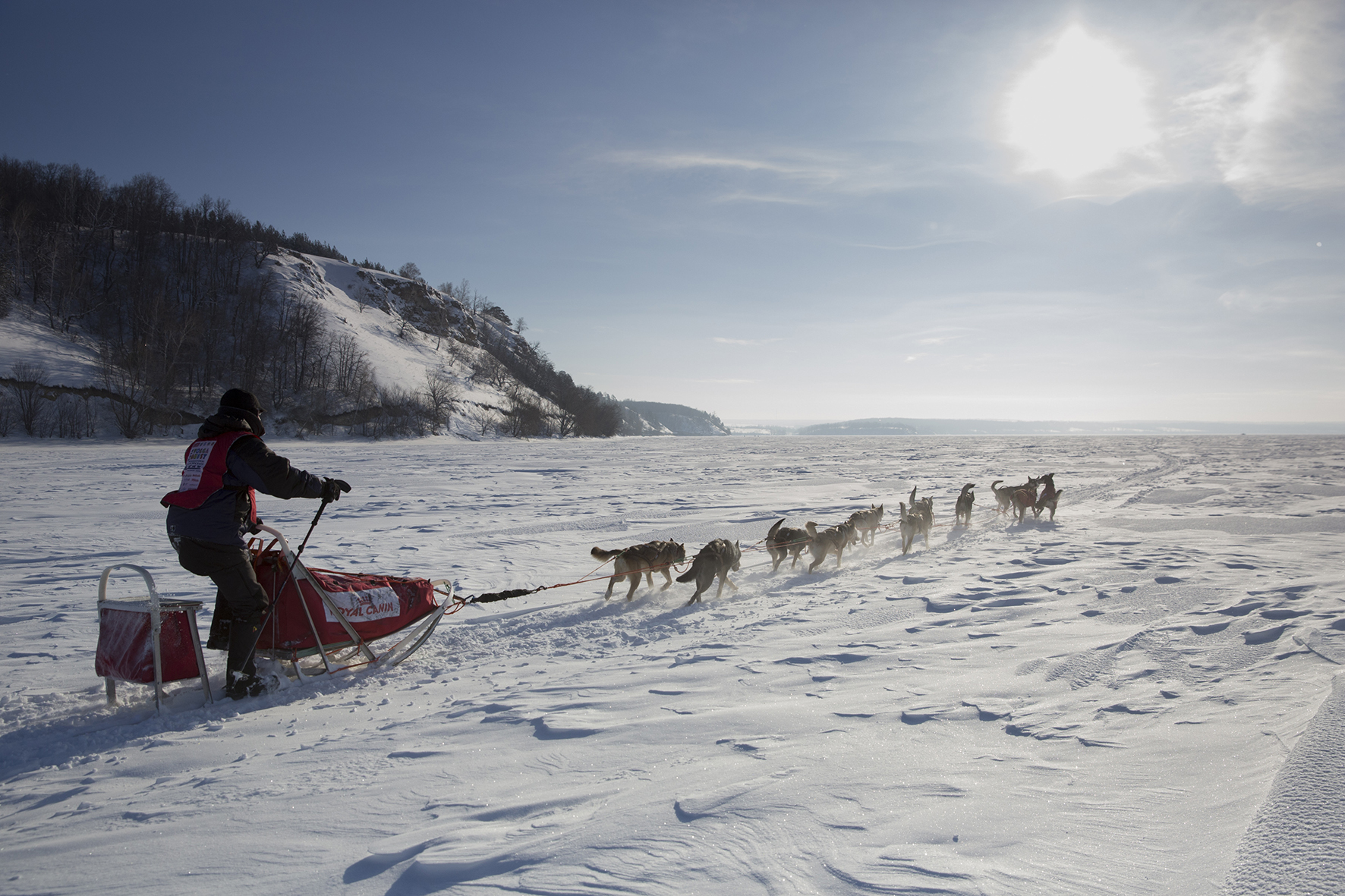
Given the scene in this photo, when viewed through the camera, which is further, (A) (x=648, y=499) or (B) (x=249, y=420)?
(A) (x=648, y=499)

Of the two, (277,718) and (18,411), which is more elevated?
(18,411)

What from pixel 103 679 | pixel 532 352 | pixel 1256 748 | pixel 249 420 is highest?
pixel 532 352

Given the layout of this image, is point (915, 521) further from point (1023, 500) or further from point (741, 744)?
point (741, 744)

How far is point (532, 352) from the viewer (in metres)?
98.6

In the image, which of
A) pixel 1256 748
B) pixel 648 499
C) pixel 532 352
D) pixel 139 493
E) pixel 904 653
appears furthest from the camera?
pixel 532 352

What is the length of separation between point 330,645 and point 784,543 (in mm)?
4954

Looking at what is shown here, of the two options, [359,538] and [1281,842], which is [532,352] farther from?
[1281,842]

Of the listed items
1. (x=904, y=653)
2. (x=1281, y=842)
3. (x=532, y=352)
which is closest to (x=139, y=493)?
(x=904, y=653)

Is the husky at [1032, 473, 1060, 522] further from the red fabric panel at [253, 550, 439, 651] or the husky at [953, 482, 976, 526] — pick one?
the red fabric panel at [253, 550, 439, 651]

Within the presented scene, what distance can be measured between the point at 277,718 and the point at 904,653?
4.15 meters

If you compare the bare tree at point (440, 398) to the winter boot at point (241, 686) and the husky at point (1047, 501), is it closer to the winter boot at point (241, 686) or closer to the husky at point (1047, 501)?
the husky at point (1047, 501)

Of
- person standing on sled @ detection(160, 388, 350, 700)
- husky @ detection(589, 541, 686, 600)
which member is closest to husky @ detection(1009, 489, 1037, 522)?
husky @ detection(589, 541, 686, 600)

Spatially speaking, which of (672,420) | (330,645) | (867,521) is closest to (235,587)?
(330,645)

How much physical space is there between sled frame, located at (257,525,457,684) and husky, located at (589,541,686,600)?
198cm
